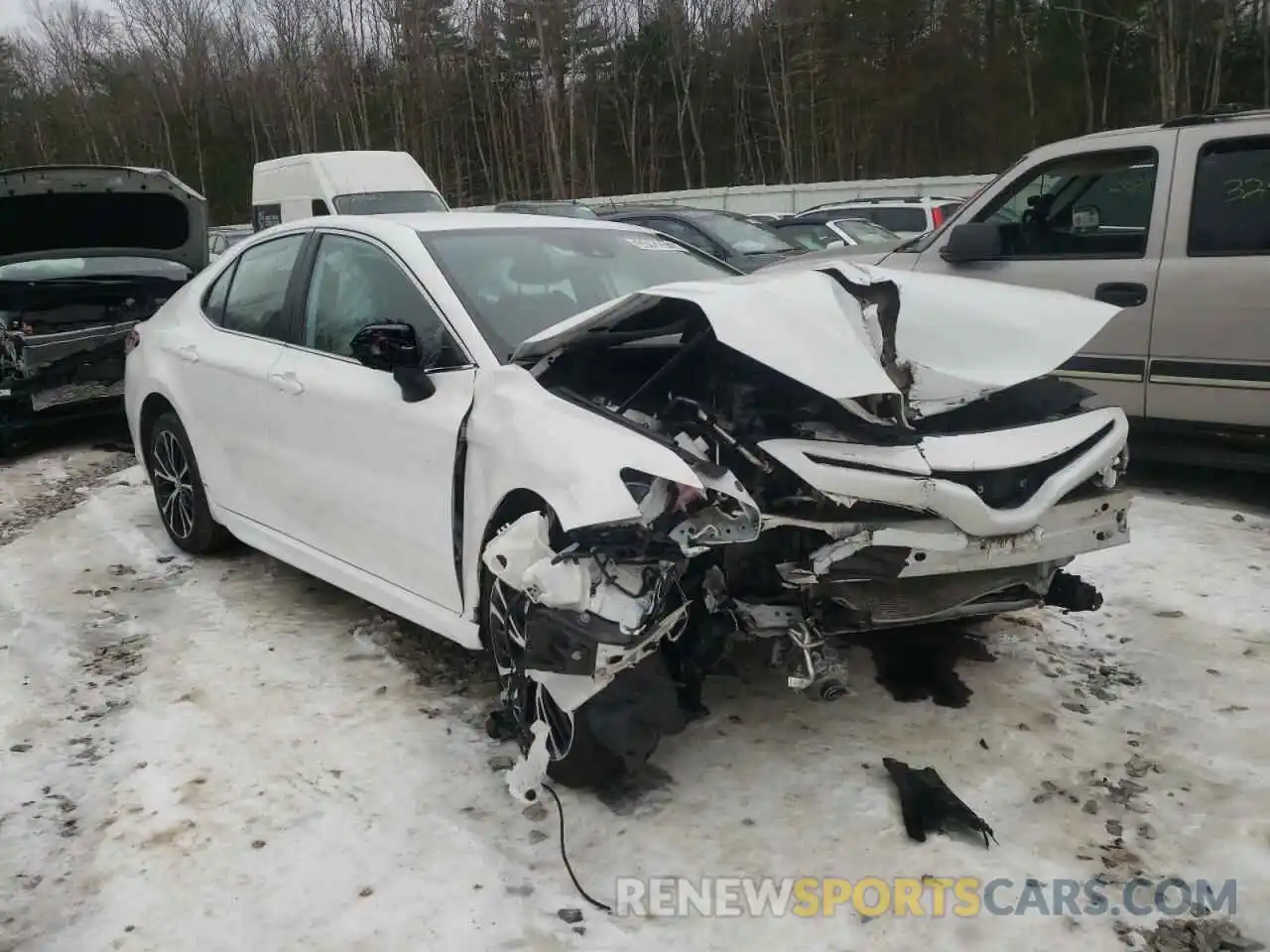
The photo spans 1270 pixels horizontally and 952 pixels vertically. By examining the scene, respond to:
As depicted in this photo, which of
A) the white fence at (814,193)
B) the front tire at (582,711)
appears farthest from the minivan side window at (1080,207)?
the white fence at (814,193)

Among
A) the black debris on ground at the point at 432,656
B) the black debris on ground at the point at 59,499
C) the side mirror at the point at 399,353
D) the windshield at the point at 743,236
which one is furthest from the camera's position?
the windshield at the point at 743,236

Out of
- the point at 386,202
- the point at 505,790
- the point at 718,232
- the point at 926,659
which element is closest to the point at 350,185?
the point at 386,202

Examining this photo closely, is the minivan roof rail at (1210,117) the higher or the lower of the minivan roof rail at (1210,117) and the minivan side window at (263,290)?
the higher

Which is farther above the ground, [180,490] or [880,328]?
[880,328]

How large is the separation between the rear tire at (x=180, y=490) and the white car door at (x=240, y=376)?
0.15 metres

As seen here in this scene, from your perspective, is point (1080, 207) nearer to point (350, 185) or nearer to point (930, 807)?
point (930, 807)

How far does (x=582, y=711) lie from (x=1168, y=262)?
4277 mm

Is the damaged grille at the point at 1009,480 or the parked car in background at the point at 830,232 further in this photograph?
the parked car in background at the point at 830,232

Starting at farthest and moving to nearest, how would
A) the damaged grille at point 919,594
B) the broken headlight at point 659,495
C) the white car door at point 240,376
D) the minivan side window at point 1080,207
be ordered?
the minivan side window at point 1080,207 < the white car door at point 240,376 < the damaged grille at point 919,594 < the broken headlight at point 659,495

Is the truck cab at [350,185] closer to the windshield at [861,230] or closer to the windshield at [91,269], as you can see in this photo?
the windshield at [861,230]

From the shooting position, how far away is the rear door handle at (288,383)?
13.4 feet

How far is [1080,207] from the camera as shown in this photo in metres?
6.10

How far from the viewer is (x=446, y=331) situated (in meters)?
3.56

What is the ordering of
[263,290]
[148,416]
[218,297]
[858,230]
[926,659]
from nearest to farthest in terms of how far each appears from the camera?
[926,659], [263,290], [218,297], [148,416], [858,230]
